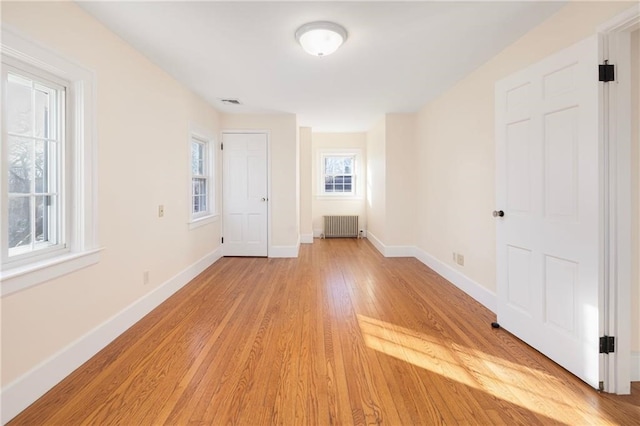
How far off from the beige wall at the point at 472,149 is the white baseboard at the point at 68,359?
130 inches

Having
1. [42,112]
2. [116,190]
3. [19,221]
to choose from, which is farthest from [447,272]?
[42,112]

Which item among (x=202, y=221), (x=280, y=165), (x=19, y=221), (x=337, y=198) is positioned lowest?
(x=202, y=221)

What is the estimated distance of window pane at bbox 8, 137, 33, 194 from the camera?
172 centimetres

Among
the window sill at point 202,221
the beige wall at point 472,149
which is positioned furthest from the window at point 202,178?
the beige wall at point 472,149

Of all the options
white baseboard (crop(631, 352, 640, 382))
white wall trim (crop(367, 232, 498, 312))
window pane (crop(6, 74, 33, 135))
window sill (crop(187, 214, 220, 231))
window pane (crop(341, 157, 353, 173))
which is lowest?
white baseboard (crop(631, 352, 640, 382))

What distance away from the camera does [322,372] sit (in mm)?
1913

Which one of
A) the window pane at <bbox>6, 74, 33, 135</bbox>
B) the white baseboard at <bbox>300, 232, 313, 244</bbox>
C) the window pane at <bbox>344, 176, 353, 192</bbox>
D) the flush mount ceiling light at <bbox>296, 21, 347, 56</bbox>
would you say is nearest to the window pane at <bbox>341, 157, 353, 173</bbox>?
the window pane at <bbox>344, 176, 353, 192</bbox>

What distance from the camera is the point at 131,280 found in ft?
8.71

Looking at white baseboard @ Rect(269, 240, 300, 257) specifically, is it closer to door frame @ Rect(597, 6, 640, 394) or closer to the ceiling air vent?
the ceiling air vent

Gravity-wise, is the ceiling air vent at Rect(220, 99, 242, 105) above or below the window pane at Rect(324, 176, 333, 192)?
above

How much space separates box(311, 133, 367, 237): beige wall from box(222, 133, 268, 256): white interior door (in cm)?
226

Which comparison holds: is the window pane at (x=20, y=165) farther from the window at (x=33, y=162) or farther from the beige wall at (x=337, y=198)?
the beige wall at (x=337, y=198)

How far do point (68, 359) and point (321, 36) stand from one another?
284 centimetres

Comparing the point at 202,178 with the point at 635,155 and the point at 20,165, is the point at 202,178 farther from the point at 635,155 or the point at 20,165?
the point at 635,155
